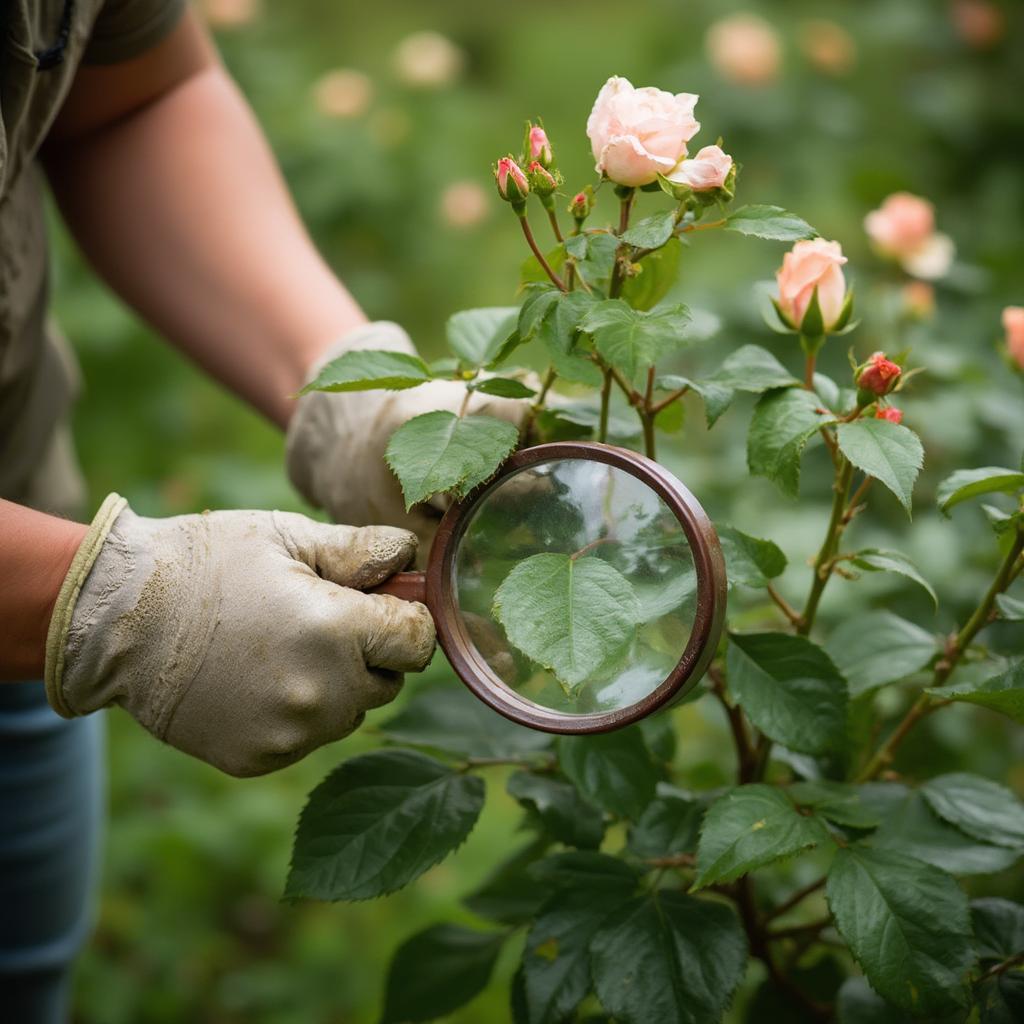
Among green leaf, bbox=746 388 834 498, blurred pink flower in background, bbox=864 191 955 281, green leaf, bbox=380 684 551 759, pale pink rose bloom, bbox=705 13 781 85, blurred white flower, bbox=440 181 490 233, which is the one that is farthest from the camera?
pale pink rose bloom, bbox=705 13 781 85

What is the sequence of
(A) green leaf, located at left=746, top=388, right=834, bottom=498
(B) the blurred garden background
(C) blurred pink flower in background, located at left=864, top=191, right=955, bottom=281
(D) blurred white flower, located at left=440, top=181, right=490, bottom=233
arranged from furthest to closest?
(D) blurred white flower, located at left=440, top=181, right=490, bottom=233
(B) the blurred garden background
(C) blurred pink flower in background, located at left=864, top=191, right=955, bottom=281
(A) green leaf, located at left=746, top=388, right=834, bottom=498

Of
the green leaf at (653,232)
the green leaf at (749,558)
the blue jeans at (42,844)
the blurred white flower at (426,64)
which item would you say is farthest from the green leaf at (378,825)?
the blurred white flower at (426,64)

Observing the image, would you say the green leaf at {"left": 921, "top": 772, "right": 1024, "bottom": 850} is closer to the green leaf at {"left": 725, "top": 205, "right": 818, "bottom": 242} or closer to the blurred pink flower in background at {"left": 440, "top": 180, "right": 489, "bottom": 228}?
the green leaf at {"left": 725, "top": 205, "right": 818, "bottom": 242}

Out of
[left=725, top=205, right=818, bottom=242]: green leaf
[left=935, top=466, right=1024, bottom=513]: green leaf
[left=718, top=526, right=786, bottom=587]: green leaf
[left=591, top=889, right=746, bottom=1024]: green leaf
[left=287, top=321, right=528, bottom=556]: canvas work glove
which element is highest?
[left=725, top=205, right=818, bottom=242]: green leaf

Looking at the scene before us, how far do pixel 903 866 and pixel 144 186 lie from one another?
1.32 m

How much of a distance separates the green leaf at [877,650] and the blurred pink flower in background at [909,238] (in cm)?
83

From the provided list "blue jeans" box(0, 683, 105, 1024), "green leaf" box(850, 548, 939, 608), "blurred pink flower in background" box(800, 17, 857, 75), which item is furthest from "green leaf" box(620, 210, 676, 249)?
"blurred pink flower in background" box(800, 17, 857, 75)

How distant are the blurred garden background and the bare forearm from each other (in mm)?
364

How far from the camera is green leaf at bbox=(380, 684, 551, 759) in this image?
1.30m

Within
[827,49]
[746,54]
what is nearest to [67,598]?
[746,54]

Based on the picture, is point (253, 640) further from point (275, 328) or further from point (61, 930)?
point (61, 930)

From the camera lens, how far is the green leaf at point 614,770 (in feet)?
3.76

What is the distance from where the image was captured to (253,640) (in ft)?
3.52

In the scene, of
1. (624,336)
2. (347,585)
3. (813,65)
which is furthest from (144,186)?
(813,65)
